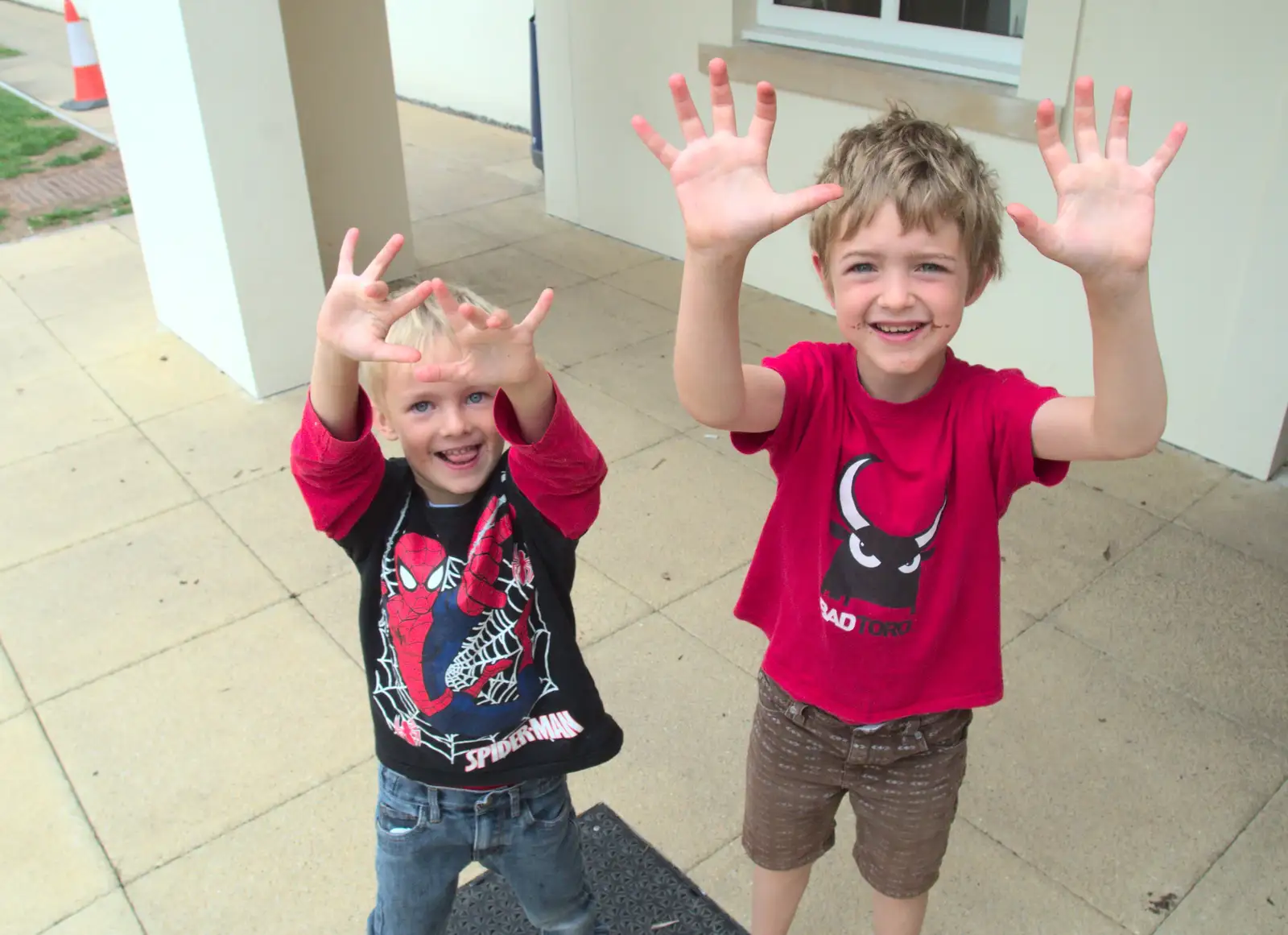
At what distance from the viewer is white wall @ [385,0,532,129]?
9.38m

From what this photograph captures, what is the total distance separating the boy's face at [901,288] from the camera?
1509 millimetres

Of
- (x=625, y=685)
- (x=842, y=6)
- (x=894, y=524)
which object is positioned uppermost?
(x=842, y=6)

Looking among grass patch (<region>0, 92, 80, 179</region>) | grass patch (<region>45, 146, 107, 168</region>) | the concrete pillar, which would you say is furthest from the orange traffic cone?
the concrete pillar

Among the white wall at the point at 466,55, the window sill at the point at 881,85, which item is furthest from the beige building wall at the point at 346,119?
the white wall at the point at 466,55

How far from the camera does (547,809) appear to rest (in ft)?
6.11

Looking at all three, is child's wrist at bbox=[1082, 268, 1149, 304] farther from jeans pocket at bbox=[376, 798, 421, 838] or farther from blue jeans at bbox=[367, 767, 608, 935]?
jeans pocket at bbox=[376, 798, 421, 838]

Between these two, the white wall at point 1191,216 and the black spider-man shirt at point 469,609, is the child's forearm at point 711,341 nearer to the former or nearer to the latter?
the black spider-man shirt at point 469,609

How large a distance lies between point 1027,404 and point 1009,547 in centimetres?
227

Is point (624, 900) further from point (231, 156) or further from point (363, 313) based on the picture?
point (231, 156)

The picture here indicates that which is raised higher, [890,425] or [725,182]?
[725,182]

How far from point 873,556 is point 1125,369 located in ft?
1.53

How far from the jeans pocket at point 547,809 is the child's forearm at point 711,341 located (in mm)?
719

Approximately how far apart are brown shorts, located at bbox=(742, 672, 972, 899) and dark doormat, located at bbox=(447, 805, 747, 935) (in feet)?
1.67

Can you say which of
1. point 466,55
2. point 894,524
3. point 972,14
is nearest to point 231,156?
point 972,14
